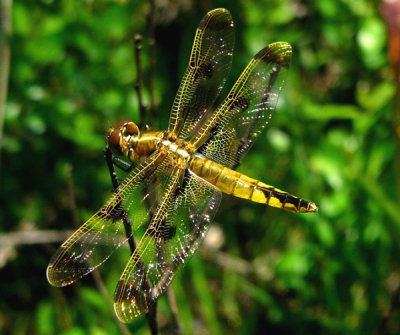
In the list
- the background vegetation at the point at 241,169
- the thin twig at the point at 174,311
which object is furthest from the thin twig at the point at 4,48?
the thin twig at the point at 174,311


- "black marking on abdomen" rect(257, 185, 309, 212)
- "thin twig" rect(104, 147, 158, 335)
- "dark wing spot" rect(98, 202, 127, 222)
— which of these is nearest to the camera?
"thin twig" rect(104, 147, 158, 335)

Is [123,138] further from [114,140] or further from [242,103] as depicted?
[242,103]

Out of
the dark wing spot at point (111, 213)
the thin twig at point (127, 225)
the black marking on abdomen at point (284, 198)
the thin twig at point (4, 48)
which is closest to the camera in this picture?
the thin twig at point (127, 225)

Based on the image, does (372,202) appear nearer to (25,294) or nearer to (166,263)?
(166,263)

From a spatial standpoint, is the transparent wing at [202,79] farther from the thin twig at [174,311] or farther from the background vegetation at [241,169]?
the background vegetation at [241,169]

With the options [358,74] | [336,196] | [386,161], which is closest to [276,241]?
[336,196]

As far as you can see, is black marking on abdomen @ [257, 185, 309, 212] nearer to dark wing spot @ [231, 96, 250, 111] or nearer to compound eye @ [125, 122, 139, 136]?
dark wing spot @ [231, 96, 250, 111]

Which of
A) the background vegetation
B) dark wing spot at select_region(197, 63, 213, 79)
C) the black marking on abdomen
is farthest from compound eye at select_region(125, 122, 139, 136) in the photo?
the background vegetation

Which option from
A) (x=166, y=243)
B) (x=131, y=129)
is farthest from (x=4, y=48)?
(x=166, y=243)
